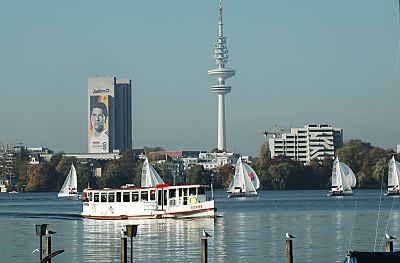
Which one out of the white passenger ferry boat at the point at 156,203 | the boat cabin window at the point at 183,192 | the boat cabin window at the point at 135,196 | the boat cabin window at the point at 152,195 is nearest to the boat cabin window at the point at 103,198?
the white passenger ferry boat at the point at 156,203

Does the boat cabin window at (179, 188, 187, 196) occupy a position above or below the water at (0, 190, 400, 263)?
above

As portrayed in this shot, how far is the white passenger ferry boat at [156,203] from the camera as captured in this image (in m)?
115

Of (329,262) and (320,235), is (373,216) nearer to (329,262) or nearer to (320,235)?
(320,235)

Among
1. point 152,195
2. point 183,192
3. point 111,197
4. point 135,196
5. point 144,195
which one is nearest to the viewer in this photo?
point 183,192

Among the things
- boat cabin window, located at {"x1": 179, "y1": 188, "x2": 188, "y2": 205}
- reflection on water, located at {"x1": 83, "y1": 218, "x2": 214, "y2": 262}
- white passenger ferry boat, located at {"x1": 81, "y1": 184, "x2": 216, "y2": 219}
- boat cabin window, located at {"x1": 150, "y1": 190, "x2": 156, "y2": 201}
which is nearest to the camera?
reflection on water, located at {"x1": 83, "y1": 218, "x2": 214, "y2": 262}

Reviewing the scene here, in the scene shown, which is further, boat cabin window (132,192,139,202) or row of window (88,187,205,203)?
boat cabin window (132,192,139,202)

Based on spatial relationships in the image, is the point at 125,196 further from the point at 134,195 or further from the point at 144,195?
the point at 144,195

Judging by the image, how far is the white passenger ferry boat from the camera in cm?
11519

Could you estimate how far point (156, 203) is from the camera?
386 feet

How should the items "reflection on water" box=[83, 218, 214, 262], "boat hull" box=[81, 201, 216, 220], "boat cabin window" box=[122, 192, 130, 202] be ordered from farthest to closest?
"boat cabin window" box=[122, 192, 130, 202]
"boat hull" box=[81, 201, 216, 220]
"reflection on water" box=[83, 218, 214, 262]

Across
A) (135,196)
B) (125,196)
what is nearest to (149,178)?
(125,196)

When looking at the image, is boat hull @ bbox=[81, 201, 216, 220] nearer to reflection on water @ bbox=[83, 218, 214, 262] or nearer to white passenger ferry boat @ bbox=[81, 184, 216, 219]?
white passenger ferry boat @ bbox=[81, 184, 216, 219]

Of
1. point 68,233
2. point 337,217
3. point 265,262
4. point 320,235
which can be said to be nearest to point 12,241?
point 68,233

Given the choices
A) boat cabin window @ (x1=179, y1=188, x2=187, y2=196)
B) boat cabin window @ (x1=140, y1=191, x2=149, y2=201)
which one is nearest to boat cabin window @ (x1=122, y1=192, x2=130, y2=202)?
boat cabin window @ (x1=140, y1=191, x2=149, y2=201)
